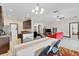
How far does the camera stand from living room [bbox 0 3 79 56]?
148 cm

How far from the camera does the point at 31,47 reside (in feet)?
5.11

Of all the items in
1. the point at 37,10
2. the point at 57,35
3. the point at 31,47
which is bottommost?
the point at 31,47

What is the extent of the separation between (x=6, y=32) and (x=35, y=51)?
513 millimetres

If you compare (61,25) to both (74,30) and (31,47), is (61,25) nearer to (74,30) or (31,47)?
(74,30)

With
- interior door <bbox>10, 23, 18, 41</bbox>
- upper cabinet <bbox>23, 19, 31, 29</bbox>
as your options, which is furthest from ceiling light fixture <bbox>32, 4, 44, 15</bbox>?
interior door <bbox>10, 23, 18, 41</bbox>

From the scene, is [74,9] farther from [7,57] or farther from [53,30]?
[7,57]

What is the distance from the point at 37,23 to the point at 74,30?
1.91 ft

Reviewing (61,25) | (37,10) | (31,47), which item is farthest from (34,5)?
(31,47)

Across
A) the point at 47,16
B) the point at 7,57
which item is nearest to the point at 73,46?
the point at 47,16

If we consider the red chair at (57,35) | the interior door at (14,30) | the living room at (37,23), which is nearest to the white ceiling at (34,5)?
the living room at (37,23)

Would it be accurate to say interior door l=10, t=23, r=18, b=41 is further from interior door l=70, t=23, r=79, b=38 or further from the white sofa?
interior door l=70, t=23, r=79, b=38

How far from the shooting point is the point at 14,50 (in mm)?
1461

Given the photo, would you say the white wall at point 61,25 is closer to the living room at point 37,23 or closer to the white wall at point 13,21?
the living room at point 37,23

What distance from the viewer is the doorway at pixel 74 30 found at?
1551 millimetres
